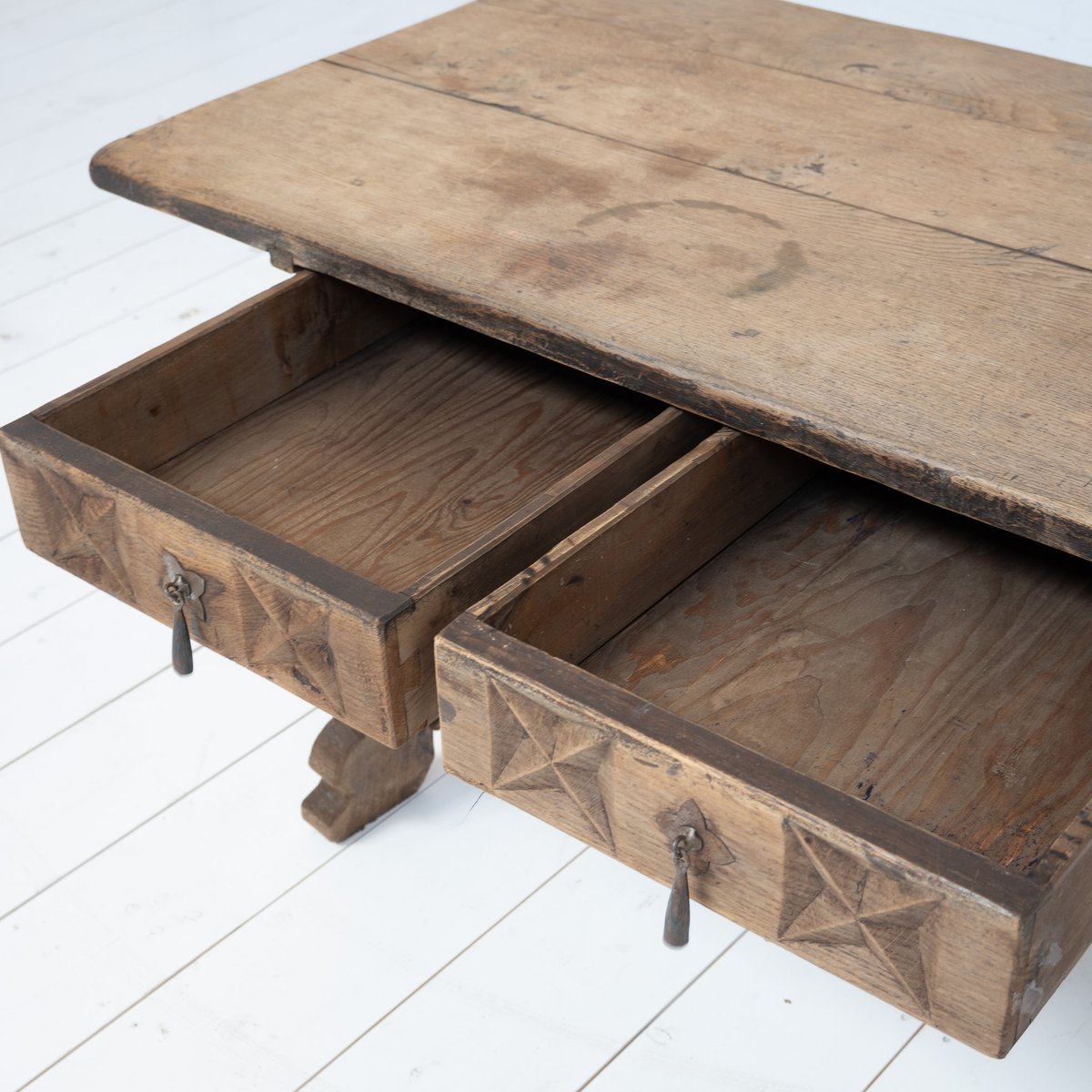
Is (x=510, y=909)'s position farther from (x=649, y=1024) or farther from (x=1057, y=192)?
A: (x=1057, y=192)

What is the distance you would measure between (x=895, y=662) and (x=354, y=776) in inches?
21.5

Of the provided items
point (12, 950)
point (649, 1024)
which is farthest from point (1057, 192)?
point (12, 950)

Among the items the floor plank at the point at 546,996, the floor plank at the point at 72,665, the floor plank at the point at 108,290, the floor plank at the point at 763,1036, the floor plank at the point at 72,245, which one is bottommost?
the floor plank at the point at 763,1036

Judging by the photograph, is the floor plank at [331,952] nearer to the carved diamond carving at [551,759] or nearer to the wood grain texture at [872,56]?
the carved diamond carving at [551,759]

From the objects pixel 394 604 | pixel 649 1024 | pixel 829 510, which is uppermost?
pixel 394 604

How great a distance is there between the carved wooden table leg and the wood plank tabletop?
432 mm

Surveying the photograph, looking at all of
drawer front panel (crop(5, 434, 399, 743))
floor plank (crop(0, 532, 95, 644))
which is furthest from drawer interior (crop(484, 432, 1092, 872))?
floor plank (crop(0, 532, 95, 644))

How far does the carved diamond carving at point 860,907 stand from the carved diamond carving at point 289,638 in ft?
1.00

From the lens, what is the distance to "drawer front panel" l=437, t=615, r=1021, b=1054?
28.4 inches

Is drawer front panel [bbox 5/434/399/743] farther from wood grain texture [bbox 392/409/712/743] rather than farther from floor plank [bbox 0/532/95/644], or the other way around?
floor plank [bbox 0/532/95/644]

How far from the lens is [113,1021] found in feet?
4.03

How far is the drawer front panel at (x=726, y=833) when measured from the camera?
0.72 m

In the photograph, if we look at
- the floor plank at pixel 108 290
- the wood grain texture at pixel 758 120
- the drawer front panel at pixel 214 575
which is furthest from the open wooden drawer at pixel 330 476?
the floor plank at pixel 108 290

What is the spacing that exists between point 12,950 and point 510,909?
0.41 metres
